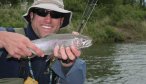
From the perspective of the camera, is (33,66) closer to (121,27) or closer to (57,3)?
(57,3)

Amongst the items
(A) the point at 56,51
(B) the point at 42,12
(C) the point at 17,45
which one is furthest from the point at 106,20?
(C) the point at 17,45

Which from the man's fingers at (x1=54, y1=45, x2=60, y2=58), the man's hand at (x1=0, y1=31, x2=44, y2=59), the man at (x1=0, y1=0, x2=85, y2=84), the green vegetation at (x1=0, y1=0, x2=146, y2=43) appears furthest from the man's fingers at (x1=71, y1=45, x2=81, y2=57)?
the green vegetation at (x1=0, y1=0, x2=146, y2=43)

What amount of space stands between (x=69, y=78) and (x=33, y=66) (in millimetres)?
467

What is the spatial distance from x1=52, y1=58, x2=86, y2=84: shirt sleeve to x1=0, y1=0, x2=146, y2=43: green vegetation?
26554mm

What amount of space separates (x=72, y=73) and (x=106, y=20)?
40.3 m

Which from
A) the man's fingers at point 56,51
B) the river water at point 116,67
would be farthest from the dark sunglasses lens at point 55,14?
the river water at point 116,67

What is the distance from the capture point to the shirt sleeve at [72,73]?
13.8 ft

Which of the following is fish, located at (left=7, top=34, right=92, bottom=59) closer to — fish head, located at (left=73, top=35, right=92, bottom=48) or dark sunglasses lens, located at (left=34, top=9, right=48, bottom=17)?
fish head, located at (left=73, top=35, right=92, bottom=48)

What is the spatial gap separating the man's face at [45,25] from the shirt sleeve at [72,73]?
41cm

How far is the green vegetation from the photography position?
3391 cm

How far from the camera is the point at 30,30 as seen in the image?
453 cm

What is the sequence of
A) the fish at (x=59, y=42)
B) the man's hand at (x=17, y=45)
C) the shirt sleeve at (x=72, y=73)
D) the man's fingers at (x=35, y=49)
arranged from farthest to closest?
the shirt sleeve at (x=72, y=73), the fish at (x=59, y=42), the man's fingers at (x=35, y=49), the man's hand at (x=17, y=45)

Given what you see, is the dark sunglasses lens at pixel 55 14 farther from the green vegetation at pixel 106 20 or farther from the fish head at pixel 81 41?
the green vegetation at pixel 106 20

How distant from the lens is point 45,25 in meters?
4.39
